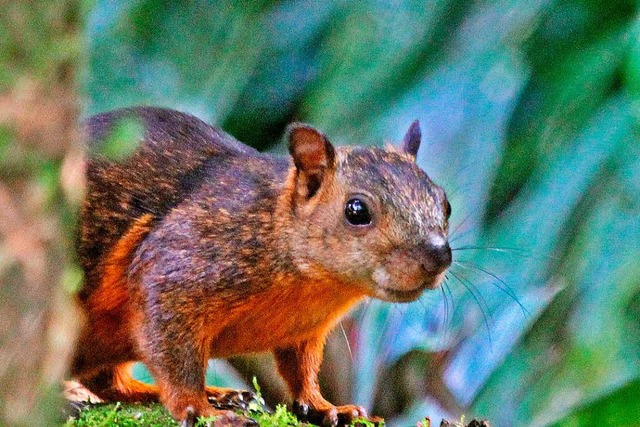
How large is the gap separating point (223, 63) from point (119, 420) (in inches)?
57.8

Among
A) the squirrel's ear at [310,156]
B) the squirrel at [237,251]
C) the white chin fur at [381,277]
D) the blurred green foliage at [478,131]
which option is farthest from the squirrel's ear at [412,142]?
the blurred green foliage at [478,131]

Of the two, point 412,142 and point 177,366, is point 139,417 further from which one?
point 412,142

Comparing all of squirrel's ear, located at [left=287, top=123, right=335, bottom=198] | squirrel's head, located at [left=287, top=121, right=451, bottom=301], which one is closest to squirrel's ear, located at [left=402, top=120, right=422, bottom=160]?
squirrel's head, located at [left=287, top=121, right=451, bottom=301]

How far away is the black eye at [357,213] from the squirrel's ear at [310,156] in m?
0.13

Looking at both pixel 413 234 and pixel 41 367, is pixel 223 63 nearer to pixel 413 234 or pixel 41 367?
pixel 413 234

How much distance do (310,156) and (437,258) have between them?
42 cm

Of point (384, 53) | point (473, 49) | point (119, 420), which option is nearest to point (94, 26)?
point (384, 53)

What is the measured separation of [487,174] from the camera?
9.96ft

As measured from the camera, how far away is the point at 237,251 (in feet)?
6.91

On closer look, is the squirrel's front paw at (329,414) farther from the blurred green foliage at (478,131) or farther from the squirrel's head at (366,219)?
the blurred green foliage at (478,131)

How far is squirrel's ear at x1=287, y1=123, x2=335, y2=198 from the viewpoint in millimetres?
2115

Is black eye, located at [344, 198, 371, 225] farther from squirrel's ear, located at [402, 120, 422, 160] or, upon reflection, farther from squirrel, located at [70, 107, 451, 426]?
squirrel's ear, located at [402, 120, 422, 160]

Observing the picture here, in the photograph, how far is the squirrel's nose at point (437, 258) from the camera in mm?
1908


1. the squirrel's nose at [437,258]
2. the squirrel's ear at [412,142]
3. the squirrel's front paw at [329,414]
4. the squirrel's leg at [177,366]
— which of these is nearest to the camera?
the squirrel's nose at [437,258]
